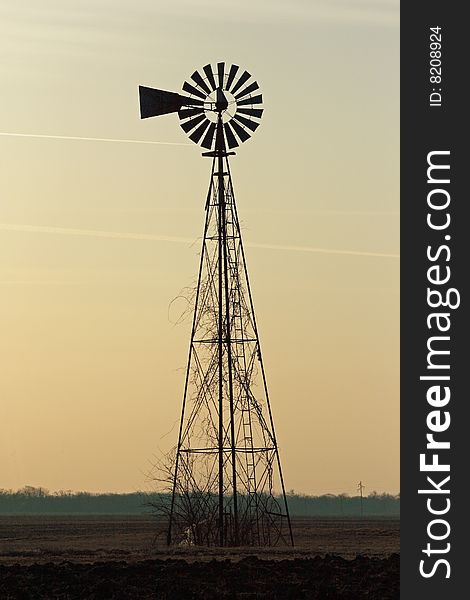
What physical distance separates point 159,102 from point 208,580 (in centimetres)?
2038

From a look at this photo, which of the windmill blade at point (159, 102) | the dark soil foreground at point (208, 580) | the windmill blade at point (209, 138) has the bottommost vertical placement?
the dark soil foreground at point (208, 580)

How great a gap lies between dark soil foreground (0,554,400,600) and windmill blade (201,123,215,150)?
1547cm

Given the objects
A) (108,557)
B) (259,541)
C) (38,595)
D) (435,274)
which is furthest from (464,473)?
(259,541)

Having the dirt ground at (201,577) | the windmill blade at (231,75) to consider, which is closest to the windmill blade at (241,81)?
the windmill blade at (231,75)

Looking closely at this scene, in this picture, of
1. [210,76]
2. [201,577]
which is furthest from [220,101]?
[201,577]

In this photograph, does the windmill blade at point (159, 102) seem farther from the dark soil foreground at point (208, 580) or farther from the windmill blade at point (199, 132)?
the dark soil foreground at point (208, 580)

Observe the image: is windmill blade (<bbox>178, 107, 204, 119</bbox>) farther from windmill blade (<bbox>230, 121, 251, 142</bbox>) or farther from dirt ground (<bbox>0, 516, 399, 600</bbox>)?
dirt ground (<bbox>0, 516, 399, 600</bbox>)

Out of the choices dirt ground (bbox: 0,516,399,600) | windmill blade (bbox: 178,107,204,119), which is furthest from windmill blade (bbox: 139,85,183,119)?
dirt ground (bbox: 0,516,399,600)

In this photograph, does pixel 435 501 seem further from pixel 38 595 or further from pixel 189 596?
pixel 38 595

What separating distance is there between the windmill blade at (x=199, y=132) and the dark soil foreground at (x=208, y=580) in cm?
1566

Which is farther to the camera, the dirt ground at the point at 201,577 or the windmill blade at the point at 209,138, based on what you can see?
the windmill blade at the point at 209,138

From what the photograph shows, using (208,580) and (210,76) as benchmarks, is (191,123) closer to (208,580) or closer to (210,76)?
(210,76)

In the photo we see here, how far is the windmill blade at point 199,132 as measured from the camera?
52281 mm

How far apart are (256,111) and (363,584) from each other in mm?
20650
